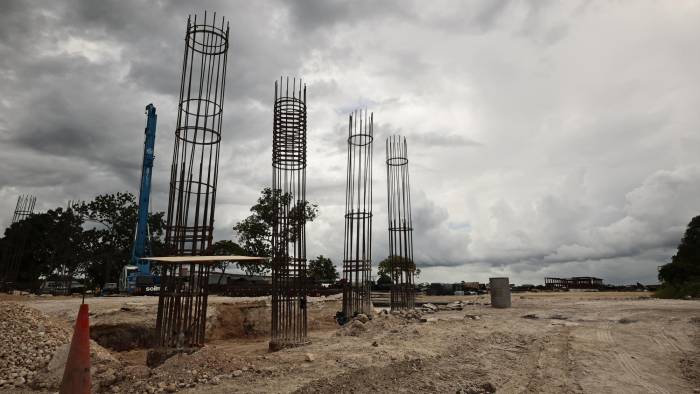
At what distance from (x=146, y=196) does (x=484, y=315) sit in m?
28.8

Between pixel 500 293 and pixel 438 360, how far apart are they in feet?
39.8

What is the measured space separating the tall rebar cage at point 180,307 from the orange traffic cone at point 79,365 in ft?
9.88

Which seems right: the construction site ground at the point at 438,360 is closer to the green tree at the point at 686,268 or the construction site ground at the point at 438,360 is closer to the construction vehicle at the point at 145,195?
the green tree at the point at 686,268

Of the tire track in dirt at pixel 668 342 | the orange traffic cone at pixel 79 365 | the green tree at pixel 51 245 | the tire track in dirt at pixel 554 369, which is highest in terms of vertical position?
the green tree at pixel 51 245

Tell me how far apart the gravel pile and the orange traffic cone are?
8.52ft

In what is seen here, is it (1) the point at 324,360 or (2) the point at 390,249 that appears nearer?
(1) the point at 324,360

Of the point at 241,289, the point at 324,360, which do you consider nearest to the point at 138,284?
the point at 241,289

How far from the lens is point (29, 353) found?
7.64m

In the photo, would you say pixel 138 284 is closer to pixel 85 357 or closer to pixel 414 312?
pixel 414 312

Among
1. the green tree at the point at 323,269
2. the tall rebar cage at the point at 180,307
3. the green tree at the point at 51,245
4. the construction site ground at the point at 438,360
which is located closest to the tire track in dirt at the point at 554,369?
the construction site ground at the point at 438,360

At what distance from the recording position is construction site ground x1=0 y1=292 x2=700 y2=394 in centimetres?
679

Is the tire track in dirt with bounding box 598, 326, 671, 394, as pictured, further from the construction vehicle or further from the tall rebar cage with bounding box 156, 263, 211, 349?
the construction vehicle


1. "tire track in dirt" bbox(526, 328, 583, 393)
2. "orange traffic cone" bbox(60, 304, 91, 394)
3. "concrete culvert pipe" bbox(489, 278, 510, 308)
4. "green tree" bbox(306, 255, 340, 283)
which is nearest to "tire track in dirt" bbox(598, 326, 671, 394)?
"tire track in dirt" bbox(526, 328, 583, 393)

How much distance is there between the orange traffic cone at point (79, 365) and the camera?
16.5 ft
